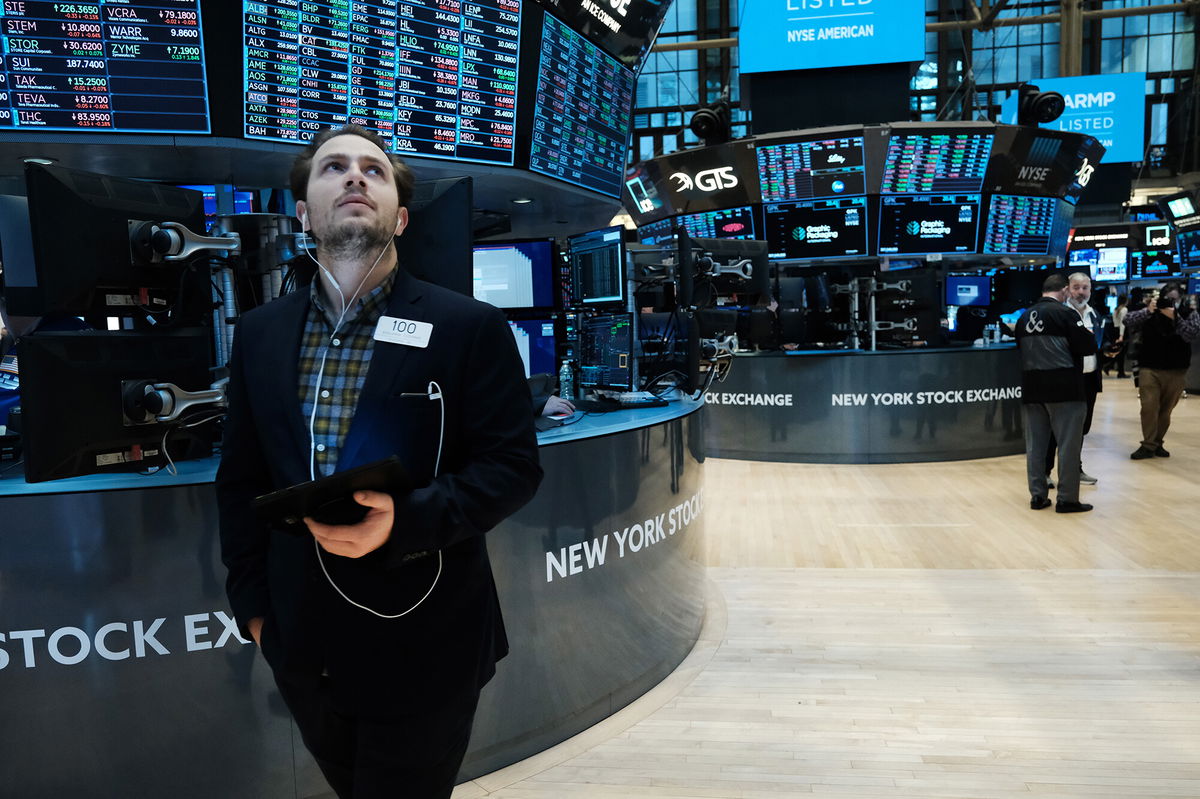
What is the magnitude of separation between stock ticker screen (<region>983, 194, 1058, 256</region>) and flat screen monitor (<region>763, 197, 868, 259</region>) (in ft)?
4.41

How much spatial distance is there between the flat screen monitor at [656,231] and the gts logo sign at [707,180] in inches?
19.4

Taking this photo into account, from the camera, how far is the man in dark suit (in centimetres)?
123

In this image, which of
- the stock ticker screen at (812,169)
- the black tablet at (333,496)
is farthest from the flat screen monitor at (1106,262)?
the black tablet at (333,496)

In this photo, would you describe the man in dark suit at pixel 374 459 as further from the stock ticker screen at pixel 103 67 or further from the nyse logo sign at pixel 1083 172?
the nyse logo sign at pixel 1083 172

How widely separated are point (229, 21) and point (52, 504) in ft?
5.30

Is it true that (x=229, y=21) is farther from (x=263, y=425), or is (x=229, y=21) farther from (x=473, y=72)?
(x=263, y=425)

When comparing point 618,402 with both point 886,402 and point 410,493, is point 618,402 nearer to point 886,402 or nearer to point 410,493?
point 410,493

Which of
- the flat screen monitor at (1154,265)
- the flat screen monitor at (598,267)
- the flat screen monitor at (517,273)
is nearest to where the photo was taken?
the flat screen monitor at (517,273)

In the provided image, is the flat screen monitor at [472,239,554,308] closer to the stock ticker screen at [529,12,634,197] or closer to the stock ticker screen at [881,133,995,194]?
the stock ticker screen at [529,12,634,197]

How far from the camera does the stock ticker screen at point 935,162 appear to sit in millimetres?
8266

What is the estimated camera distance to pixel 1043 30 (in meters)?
22.7

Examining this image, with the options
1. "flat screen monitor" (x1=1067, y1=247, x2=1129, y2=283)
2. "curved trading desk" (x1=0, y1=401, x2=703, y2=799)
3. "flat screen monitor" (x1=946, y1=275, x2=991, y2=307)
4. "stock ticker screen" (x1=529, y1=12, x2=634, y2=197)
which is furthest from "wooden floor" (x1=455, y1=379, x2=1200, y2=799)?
"flat screen monitor" (x1=1067, y1=247, x2=1129, y2=283)

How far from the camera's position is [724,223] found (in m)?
9.02

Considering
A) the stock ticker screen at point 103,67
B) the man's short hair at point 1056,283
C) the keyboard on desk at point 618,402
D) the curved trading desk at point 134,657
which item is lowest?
the curved trading desk at point 134,657
